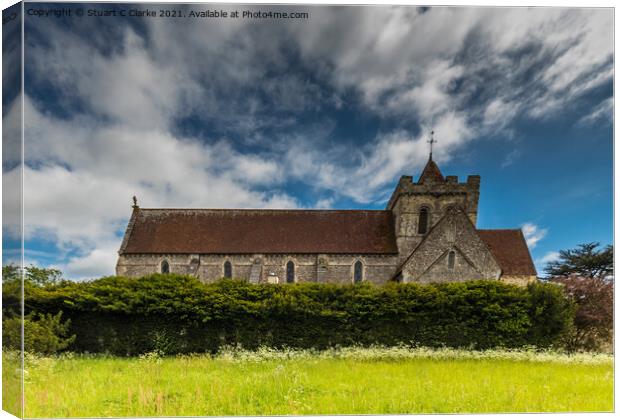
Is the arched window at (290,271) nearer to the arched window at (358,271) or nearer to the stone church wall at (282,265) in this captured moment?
the stone church wall at (282,265)

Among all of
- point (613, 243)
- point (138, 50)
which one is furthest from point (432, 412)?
point (138, 50)

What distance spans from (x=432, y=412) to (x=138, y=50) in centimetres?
870

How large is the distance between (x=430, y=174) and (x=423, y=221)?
301cm

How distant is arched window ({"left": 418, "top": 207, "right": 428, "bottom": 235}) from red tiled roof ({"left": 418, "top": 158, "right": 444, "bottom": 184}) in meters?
1.82

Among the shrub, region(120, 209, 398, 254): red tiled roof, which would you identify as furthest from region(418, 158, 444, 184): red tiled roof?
the shrub

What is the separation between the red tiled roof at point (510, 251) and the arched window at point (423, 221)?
401cm

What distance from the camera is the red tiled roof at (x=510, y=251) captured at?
67.6 ft

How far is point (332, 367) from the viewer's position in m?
8.08

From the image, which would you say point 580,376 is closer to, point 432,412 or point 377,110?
point 432,412

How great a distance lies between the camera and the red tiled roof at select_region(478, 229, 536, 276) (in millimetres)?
20594

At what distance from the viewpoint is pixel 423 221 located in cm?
2127

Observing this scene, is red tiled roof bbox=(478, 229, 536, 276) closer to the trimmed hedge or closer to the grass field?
the trimmed hedge

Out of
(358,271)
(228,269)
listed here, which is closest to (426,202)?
(358,271)

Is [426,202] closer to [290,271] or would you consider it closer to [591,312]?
[290,271]
